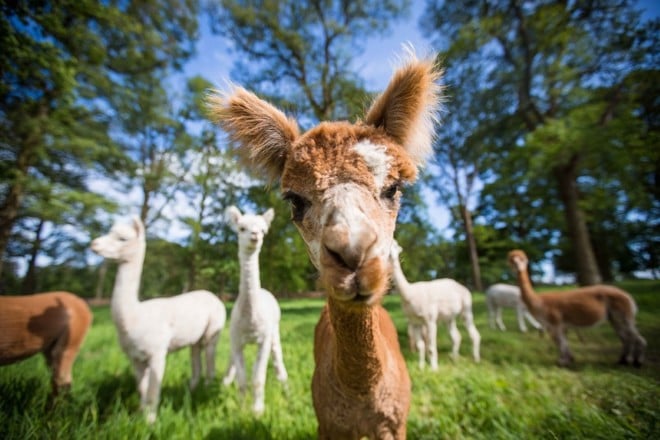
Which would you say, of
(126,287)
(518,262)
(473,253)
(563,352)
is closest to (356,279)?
(126,287)

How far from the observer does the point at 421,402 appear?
3.34 m

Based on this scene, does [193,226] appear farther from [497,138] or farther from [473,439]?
[497,138]

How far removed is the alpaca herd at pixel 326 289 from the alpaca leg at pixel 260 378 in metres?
0.02

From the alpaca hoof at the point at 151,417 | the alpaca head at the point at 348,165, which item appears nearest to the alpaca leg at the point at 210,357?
the alpaca hoof at the point at 151,417

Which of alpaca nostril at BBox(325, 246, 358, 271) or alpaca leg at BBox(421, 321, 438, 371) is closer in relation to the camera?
alpaca nostril at BBox(325, 246, 358, 271)

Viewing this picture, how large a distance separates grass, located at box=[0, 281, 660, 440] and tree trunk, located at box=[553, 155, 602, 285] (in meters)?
3.93

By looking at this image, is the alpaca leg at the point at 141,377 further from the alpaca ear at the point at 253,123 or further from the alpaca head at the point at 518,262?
the alpaca head at the point at 518,262

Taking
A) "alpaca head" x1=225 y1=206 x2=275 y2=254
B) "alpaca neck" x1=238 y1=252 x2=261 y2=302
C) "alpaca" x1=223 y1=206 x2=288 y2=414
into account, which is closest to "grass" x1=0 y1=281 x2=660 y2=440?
"alpaca" x1=223 y1=206 x2=288 y2=414

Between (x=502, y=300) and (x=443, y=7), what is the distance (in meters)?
13.1

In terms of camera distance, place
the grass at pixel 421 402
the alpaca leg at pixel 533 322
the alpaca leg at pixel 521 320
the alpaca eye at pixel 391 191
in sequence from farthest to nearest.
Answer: the alpaca leg at pixel 521 320 < the alpaca leg at pixel 533 322 < the grass at pixel 421 402 < the alpaca eye at pixel 391 191

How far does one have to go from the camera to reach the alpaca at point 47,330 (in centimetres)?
299

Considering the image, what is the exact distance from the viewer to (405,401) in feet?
6.01

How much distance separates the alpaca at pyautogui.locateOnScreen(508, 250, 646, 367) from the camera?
15.2 ft

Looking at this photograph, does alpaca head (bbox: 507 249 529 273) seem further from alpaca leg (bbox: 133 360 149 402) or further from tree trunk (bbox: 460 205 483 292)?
tree trunk (bbox: 460 205 483 292)
